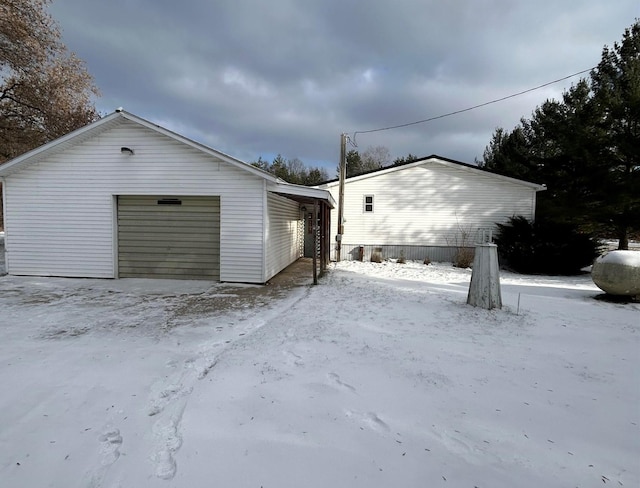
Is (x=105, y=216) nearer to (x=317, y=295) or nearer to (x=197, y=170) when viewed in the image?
(x=197, y=170)

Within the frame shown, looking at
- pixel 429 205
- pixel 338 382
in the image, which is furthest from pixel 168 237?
pixel 429 205

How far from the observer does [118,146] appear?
8.38 meters

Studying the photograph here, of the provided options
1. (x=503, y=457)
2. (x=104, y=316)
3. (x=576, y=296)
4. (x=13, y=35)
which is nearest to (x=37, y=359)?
(x=104, y=316)

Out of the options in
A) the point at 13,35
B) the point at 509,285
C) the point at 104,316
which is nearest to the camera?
the point at 104,316

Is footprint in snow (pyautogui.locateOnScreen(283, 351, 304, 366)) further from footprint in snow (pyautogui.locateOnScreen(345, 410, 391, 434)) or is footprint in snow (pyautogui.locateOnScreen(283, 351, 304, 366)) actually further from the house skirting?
the house skirting

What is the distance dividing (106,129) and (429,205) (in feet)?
37.8

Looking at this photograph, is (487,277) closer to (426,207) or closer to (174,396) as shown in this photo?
(174,396)

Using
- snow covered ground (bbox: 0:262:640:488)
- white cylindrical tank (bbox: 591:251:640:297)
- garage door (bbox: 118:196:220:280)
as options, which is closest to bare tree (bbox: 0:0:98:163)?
garage door (bbox: 118:196:220:280)

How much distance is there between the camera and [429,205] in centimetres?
1379

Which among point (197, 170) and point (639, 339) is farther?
point (197, 170)

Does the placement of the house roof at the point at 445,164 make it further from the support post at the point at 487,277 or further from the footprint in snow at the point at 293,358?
the footprint in snow at the point at 293,358

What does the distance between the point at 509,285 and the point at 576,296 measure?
1609 mm

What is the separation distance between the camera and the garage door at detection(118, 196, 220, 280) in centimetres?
864

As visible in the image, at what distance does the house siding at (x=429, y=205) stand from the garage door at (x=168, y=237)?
694cm
